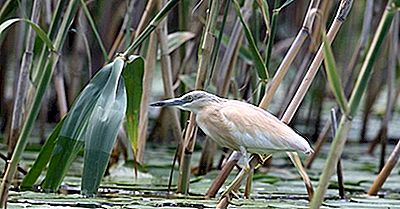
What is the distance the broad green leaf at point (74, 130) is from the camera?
196cm

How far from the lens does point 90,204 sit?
2.03 m

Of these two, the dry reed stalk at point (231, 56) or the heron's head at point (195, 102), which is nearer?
the heron's head at point (195, 102)

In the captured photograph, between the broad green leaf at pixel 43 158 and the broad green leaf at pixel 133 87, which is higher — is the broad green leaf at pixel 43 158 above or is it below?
below

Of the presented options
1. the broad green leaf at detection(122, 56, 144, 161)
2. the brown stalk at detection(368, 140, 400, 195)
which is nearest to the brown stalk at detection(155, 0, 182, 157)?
the broad green leaf at detection(122, 56, 144, 161)

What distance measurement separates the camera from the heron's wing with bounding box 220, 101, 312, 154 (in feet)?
5.77

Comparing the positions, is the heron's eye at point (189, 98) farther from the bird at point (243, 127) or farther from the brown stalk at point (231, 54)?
the brown stalk at point (231, 54)

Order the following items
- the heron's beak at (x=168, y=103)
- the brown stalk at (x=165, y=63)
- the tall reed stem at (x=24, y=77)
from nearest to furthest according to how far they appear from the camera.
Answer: the heron's beak at (x=168, y=103) → the tall reed stem at (x=24, y=77) → the brown stalk at (x=165, y=63)

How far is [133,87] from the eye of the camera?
2.15 meters

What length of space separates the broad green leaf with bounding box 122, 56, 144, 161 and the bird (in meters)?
0.24

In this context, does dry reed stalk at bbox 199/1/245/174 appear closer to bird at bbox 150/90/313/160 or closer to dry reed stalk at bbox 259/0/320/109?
dry reed stalk at bbox 259/0/320/109

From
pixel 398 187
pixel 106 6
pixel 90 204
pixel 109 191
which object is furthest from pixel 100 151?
pixel 106 6

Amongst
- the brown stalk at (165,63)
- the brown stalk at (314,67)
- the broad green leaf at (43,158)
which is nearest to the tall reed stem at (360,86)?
the brown stalk at (314,67)

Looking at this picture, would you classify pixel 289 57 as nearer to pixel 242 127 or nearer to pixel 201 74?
pixel 201 74

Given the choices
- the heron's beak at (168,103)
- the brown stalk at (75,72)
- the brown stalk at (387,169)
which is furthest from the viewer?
the brown stalk at (75,72)
